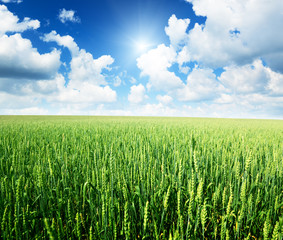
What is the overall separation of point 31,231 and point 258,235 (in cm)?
180

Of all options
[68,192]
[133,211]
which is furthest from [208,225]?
[68,192]

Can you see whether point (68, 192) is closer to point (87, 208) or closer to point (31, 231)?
point (87, 208)

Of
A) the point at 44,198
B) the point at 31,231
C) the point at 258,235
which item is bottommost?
the point at 258,235

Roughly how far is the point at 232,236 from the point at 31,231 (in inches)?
60.3

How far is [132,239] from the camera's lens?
4.12ft

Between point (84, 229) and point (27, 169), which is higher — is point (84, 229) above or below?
below

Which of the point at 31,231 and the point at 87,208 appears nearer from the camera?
the point at 31,231

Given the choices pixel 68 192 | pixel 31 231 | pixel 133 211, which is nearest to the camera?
pixel 31 231

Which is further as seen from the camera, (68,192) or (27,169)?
(27,169)

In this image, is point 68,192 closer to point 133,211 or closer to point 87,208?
point 87,208

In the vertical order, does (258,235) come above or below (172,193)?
below

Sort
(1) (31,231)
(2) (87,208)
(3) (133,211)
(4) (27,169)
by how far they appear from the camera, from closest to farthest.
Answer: (1) (31,231)
(3) (133,211)
(2) (87,208)
(4) (27,169)

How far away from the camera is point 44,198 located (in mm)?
1491

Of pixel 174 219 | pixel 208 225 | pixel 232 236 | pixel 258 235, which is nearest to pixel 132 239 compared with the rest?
pixel 174 219
